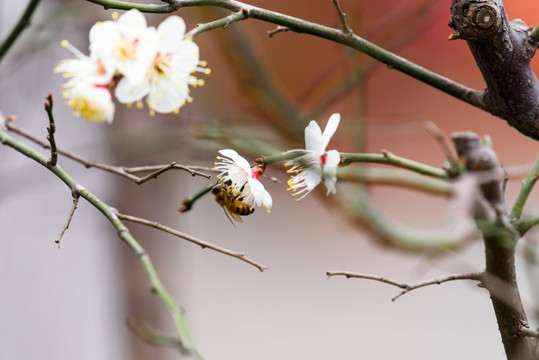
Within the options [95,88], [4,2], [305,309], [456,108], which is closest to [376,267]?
[305,309]

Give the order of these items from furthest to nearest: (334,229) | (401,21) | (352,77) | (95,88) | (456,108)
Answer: (334,229) → (456,108) → (401,21) → (352,77) → (95,88)

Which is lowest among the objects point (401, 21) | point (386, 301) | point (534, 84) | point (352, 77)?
point (386, 301)

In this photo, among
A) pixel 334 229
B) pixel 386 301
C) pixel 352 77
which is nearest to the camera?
pixel 352 77

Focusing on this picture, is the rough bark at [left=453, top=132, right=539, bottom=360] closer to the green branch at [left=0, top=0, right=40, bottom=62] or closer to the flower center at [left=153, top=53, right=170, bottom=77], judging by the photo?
the flower center at [left=153, top=53, right=170, bottom=77]

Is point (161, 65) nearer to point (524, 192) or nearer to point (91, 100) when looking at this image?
point (91, 100)

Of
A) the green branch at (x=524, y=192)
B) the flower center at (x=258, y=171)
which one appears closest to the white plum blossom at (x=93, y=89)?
the flower center at (x=258, y=171)

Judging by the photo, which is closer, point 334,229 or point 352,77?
point 352,77

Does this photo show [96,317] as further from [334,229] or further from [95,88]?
[95,88]
